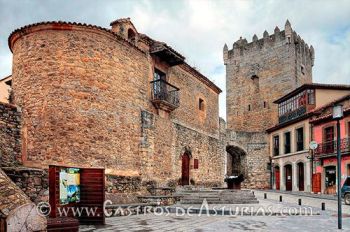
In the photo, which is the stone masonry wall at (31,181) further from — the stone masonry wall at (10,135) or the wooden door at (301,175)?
the wooden door at (301,175)

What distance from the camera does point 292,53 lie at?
35.5m

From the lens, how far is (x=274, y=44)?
37031 millimetres

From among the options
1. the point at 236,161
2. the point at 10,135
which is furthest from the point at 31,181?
the point at 236,161

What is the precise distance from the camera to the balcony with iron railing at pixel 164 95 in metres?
16.8

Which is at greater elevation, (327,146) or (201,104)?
(201,104)

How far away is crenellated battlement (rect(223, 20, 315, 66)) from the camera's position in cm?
3591

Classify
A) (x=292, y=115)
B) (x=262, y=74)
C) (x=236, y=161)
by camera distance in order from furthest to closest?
(x=262, y=74) → (x=236, y=161) → (x=292, y=115)

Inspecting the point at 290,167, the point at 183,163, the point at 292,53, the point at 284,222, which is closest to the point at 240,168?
the point at 290,167

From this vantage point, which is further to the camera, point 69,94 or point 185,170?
point 185,170

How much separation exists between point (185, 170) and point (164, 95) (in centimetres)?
482

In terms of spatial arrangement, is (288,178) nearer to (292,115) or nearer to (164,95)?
(292,115)

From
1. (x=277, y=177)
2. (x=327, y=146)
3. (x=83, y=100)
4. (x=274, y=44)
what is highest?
(x=274, y=44)

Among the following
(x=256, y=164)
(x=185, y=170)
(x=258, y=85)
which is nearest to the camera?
(x=185, y=170)

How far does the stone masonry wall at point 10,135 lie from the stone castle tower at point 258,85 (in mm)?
22041
